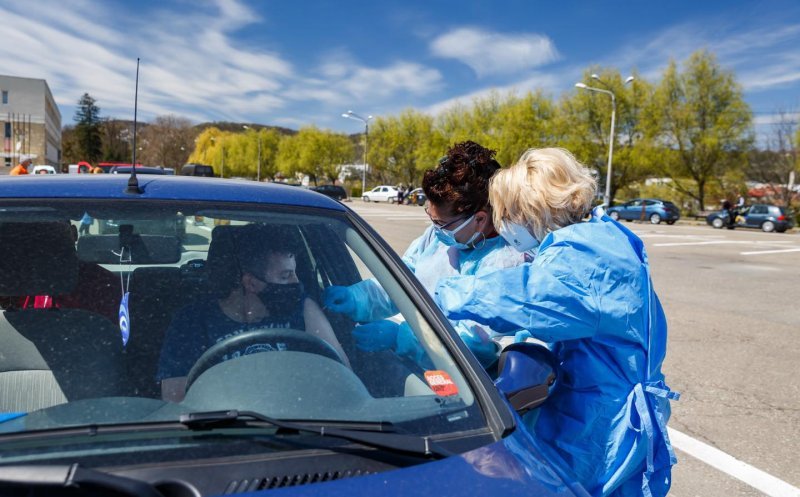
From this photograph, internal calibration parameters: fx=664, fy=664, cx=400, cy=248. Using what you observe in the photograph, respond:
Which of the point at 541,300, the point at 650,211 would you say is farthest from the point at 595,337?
the point at 650,211

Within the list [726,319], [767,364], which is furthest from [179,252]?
[726,319]

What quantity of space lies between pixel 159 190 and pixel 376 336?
766mm

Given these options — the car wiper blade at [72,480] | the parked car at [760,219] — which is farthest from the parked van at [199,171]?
the parked car at [760,219]

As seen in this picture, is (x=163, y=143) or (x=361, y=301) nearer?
(x=361, y=301)

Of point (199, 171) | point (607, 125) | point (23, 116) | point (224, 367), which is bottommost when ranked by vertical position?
point (224, 367)

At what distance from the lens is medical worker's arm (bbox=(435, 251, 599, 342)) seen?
184 cm

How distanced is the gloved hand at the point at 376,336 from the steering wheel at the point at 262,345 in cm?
12

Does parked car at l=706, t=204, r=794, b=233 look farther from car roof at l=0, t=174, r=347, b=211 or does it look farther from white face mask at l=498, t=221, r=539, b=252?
car roof at l=0, t=174, r=347, b=211

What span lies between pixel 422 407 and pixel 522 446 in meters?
0.25

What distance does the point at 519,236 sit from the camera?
89.0 inches

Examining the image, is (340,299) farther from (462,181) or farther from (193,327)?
(462,181)

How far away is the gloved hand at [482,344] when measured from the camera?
91.0 inches

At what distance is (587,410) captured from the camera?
192cm

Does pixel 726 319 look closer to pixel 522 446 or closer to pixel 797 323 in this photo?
pixel 797 323
